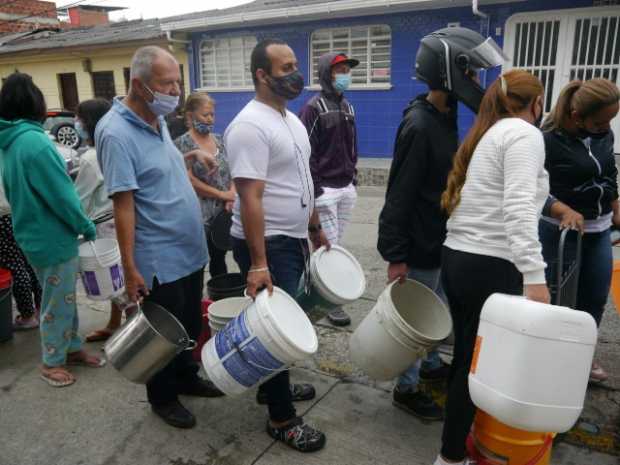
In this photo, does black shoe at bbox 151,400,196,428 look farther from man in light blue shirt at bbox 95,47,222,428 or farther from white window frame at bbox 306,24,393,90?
white window frame at bbox 306,24,393,90

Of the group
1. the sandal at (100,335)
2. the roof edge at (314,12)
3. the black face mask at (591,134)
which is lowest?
the sandal at (100,335)

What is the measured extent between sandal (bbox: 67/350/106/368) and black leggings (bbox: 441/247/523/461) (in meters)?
2.27

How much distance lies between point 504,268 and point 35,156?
2.46 metres

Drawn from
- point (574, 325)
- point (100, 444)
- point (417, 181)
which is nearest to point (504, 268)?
point (574, 325)

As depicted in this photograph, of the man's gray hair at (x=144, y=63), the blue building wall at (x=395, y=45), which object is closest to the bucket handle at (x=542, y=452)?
the man's gray hair at (x=144, y=63)

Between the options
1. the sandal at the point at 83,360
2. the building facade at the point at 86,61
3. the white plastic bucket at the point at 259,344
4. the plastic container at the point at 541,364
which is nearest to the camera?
the plastic container at the point at 541,364

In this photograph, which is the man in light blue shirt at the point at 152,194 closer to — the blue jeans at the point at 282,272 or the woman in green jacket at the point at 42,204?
the blue jeans at the point at 282,272

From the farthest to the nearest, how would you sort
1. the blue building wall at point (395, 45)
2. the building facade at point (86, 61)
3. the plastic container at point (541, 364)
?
the building facade at point (86, 61) < the blue building wall at point (395, 45) < the plastic container at point (541, 364)

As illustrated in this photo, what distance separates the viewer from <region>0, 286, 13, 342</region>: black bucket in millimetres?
3553

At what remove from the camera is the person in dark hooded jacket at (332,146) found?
381 cm

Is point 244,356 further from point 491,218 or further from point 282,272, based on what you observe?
point 491,218

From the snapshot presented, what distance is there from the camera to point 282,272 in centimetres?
249

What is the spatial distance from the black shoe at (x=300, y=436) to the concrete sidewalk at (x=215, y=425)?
4 centimetres

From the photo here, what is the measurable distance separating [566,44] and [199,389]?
933 centimetres
